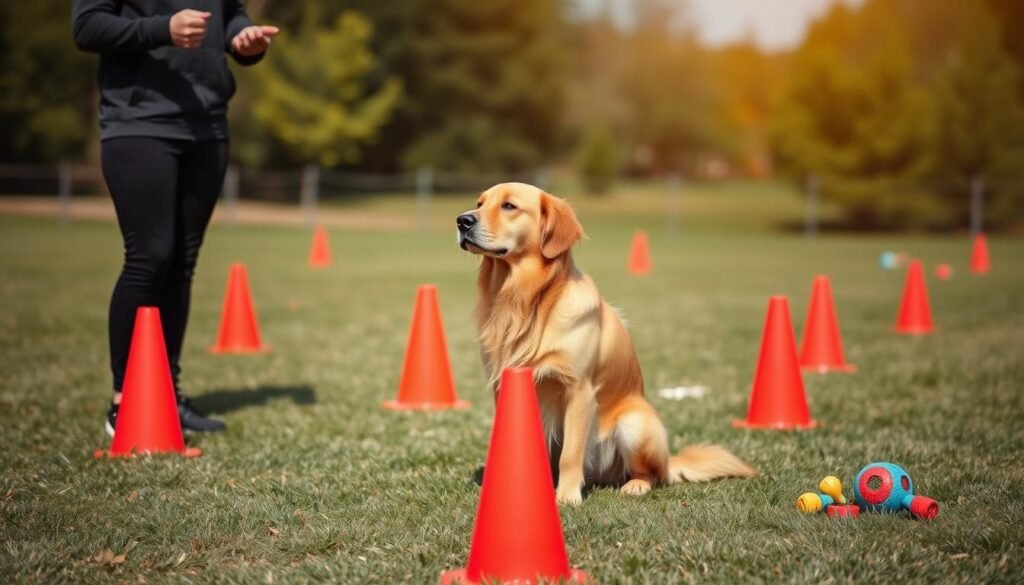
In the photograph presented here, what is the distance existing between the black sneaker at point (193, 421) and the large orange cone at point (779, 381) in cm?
294

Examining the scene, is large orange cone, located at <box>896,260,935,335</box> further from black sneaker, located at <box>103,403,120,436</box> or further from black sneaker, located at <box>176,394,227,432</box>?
black sneaker, located at <box>103,403,120,436</box>

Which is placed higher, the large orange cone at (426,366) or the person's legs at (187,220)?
the person's legs at (187,220)

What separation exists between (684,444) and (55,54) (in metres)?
39.6

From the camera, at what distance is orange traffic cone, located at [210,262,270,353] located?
8117 millimetres

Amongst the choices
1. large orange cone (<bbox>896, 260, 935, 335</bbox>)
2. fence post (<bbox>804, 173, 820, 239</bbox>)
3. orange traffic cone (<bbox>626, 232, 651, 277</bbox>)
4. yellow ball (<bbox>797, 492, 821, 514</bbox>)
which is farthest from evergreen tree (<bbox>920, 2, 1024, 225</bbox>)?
yellow ball (<bbox>797, 492, 821, 514</bbox>)

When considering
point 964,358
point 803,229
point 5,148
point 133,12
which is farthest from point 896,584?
point 5,148

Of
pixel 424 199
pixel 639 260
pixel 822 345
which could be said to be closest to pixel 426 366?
pixel 822 345

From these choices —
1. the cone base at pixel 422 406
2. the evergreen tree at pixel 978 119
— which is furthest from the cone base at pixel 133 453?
the evergreen tree at pixel 978 119

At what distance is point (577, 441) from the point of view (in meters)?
3.96

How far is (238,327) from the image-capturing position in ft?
27.0

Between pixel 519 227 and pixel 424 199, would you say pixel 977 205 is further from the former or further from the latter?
pixel 519 227

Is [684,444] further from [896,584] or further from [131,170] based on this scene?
[131,170]

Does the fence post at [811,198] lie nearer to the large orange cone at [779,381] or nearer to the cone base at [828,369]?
the cone base at [828,369]

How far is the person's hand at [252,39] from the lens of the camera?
198 inches
